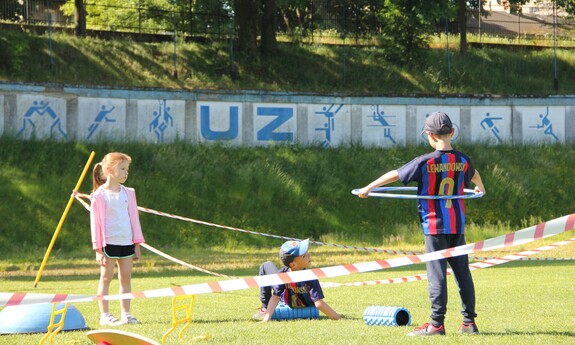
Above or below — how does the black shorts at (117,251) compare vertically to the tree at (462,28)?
below

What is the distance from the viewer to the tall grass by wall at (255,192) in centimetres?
3028

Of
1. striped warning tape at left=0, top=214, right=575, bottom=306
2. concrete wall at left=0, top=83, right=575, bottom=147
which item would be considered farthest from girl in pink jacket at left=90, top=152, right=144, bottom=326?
concrete wall at left=0, top=83, right=575, bottom=147

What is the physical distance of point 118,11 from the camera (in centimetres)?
5647

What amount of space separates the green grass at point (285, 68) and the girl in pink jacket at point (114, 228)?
25413 millimetres

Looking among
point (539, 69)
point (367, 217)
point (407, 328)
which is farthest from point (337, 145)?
point (407, 328)

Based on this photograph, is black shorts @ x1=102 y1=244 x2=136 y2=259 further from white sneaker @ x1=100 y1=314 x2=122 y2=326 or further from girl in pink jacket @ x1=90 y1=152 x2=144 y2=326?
white sneaker @ x1=100 y1=314 x2=122 y2=326

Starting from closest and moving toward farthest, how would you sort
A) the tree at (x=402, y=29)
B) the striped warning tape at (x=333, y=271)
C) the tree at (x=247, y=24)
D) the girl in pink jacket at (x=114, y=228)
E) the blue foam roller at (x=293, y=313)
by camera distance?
the striped warning tape at (x=333, y=271)
the girl in pink jacket at (x=114, y=228)
the blue foam roller at (x=293, y=313)
the tree at (x=247, y=24)
the tree at (x=402, y=29)

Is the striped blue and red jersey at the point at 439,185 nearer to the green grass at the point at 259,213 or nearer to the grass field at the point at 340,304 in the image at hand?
the grass field at the point at 340,304

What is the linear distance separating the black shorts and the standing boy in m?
2.83

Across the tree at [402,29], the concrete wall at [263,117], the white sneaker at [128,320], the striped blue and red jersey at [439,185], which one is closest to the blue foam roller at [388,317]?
the striped blue and red jersey at [439,185]

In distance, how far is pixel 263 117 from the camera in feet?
122

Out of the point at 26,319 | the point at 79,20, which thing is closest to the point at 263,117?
the point at 79,20

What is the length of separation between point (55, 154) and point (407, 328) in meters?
24.8

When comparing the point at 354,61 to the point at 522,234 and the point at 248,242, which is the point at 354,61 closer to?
the point at 248,242
